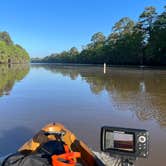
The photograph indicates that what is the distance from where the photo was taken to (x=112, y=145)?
85.9 inches

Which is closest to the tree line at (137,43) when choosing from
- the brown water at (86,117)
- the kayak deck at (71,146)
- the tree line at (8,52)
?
the tree line at (8,52)

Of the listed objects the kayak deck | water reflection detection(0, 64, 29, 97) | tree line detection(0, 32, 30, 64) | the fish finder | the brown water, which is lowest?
the brown water

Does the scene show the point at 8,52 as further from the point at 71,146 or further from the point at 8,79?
the point at 71,146

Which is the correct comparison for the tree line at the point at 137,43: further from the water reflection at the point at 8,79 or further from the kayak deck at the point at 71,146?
the kayak deck at the point at 71,146

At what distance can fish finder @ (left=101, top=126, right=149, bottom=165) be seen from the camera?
210cm

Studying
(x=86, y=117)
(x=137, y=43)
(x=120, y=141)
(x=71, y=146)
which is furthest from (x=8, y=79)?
(x=137, y=43)

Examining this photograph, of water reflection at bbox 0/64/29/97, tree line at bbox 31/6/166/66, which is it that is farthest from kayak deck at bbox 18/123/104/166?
tree line at bbox 31/6/166/66

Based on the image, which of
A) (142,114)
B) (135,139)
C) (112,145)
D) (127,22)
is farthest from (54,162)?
(127,22)

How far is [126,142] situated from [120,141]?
0.05m

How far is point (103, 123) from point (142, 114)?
1540 mm

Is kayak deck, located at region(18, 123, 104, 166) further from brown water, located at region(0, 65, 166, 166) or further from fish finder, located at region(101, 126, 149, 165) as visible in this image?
brown water, located at region(0, 65, 166, 166)

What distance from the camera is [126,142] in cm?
214

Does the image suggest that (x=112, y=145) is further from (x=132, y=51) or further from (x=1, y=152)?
(x=132, y=51)

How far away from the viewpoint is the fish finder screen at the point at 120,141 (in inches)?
83.7
